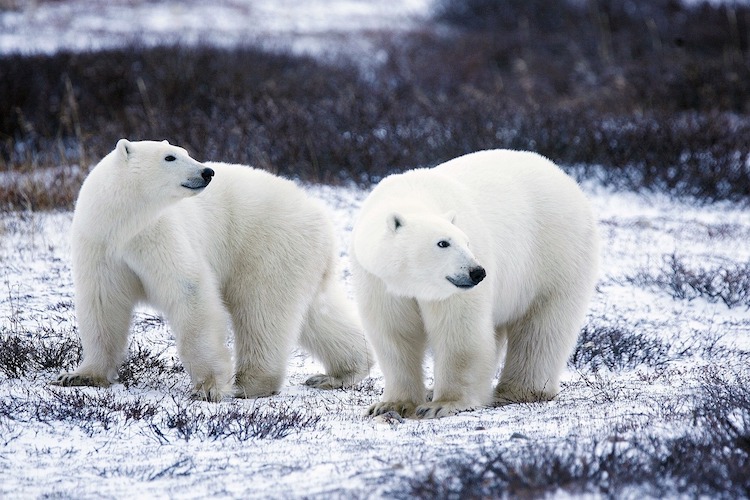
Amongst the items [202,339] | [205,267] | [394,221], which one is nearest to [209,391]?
[202,339]

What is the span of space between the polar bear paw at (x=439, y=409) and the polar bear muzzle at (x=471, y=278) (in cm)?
58

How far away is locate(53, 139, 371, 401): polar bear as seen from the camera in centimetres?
366

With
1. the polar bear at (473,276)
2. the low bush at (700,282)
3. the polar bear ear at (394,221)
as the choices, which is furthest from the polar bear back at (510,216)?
the low bush at (700,282)

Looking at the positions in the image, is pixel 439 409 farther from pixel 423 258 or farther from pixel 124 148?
pixel 124 148

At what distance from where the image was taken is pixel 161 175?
3.65 meters

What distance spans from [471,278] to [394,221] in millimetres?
332

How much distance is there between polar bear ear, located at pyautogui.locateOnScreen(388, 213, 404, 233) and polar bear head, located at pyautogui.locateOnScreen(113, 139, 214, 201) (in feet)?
2.77

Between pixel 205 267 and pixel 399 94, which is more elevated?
pixel 205 267

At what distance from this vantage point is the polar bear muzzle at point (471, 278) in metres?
3.09

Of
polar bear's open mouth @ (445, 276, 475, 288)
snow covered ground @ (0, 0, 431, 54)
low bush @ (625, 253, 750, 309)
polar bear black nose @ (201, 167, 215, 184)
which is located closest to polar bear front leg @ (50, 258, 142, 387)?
polar bear black nose @ (201, 167, 215, 184)

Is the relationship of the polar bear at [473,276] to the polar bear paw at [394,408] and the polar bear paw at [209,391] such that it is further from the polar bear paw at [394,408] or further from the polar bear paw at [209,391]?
the polar bear paw at [209,391]

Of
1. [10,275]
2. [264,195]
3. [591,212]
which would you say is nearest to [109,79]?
[10,275]

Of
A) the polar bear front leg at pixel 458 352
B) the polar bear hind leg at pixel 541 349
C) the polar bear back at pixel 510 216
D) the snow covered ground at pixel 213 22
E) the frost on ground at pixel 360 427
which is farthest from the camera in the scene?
the snow covered ground at pixel 213 22

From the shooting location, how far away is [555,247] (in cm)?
386
